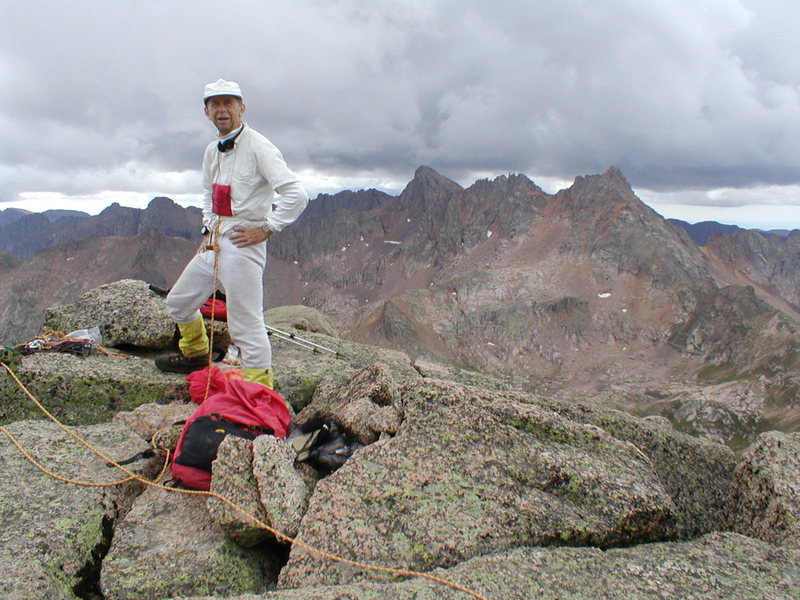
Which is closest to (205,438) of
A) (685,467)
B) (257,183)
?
(257,183)

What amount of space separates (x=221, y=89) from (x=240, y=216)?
A: 1765mm

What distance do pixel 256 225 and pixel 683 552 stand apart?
21.5 feet

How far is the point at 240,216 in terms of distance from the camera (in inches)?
295

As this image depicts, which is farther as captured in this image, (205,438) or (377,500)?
(205,438)

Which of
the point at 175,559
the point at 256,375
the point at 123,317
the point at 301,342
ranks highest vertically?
the point at 123,317

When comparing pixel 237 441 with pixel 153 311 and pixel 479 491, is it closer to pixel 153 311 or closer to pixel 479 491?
pixel 479 491

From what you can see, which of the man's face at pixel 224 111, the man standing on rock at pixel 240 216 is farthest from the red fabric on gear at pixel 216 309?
the man's face at pixel 224 111

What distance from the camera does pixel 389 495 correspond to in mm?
5164

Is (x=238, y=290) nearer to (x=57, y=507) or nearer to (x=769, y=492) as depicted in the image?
(x=57, y=507)

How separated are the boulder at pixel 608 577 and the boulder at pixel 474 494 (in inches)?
11.7

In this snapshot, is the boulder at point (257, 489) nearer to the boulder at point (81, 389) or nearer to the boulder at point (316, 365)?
the boulder at point (316, 365)

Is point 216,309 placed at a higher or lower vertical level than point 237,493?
higher

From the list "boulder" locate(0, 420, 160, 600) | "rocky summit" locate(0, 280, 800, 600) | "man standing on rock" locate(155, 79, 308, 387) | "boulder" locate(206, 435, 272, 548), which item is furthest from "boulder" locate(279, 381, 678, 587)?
"man standing on rock" locate(155, 79, 308, 387)

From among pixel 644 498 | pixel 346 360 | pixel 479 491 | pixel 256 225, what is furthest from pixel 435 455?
pixel 346 360
